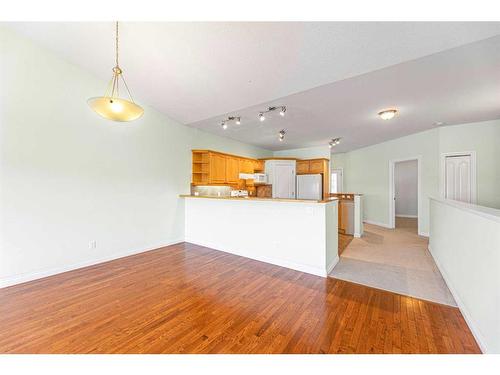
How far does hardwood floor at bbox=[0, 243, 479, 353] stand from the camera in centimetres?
158

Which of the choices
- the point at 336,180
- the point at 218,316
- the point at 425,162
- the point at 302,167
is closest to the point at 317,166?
the point at 302,167

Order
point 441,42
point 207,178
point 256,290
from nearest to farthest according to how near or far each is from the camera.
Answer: point 441,42
point 256,290
point 207,178

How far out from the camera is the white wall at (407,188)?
8.58 metres

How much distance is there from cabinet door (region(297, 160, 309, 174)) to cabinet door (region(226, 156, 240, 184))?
225 cm

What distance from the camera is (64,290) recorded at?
2.49 m

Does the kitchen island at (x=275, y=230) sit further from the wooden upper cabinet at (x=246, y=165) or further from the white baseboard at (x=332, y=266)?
the wooden upper cabinet at (x=246, y=165)

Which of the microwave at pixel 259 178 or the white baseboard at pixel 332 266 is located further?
the microwave at pixel 259 178

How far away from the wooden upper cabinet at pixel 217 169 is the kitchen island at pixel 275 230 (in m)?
0.77

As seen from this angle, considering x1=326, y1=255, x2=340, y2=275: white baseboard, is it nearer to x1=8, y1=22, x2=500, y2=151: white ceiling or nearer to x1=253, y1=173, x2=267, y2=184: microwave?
x1=8, y1=22, x2=500, y2=151: white ceiling

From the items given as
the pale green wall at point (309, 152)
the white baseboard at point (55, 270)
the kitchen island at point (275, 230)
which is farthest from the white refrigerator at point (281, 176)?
the white baseboard at point (55, 270)
